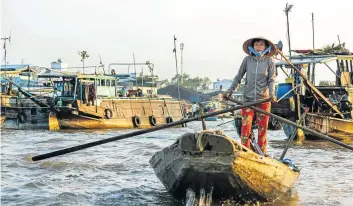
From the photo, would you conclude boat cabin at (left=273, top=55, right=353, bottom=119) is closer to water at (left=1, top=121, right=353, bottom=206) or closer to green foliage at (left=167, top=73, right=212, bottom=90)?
water at (left=1, top=121, right=353, bottom=206)

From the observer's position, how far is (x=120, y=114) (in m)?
24.0

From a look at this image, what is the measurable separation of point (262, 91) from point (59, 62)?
37692mm

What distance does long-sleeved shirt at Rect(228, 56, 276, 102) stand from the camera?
6.17 m

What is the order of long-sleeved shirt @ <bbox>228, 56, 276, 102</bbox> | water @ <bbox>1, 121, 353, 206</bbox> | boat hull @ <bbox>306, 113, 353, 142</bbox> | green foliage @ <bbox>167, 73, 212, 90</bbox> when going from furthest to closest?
green foliage @ <bbox>167, 73, 212, 90</bbox>
boat hull @ <bbox>306, 113, 353, 142</bbox>
water @ <bbox>1, 121, 353, 206</bbox>
long-sleeved shirt @ <bbox>228, 56, 276, 102</bbox>

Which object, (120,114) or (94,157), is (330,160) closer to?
(94,157)

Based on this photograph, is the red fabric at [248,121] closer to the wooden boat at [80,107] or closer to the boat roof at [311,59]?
the boat roof at [311,59]

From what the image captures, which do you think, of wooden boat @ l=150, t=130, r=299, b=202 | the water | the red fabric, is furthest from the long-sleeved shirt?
the water

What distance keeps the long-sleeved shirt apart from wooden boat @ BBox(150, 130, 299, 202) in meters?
1.01

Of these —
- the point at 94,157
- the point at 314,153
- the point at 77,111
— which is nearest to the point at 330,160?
the point at 314,153

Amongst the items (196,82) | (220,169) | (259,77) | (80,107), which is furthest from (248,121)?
(196,82)

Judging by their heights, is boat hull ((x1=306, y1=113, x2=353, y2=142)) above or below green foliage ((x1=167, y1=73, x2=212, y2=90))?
below

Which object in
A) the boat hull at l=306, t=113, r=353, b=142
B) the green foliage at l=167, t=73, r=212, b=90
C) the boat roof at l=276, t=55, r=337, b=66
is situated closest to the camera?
the boat hull at l=306, t=113, r=353, b=142

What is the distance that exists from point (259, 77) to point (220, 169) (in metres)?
1.63

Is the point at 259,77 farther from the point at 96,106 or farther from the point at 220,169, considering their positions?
the point at 96,106
